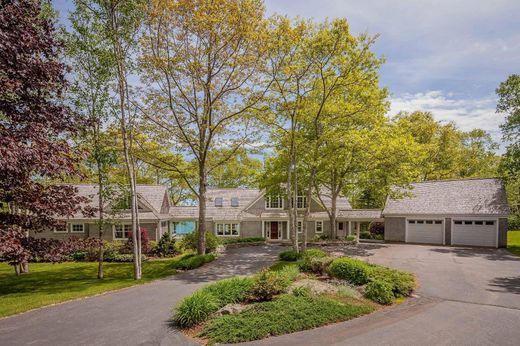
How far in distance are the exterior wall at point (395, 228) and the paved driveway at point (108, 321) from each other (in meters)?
22.6

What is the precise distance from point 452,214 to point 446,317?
844 inches

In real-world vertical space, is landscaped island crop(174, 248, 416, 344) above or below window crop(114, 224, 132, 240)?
above

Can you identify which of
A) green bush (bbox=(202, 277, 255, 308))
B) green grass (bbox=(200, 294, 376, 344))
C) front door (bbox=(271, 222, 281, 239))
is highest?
green bush (bbox=(202, 277, 255, 308))

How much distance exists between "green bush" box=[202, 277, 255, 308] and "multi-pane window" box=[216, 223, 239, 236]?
2365 cm

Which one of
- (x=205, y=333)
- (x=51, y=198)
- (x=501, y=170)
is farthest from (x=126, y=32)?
(x=501, y=170)

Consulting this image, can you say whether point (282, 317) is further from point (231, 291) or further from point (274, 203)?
point (274, 203)

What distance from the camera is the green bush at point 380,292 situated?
11.9 m

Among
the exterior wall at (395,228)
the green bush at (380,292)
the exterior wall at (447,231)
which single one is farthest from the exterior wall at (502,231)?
the green bush at (380,292)

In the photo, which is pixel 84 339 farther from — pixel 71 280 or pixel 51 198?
pixel 71 280

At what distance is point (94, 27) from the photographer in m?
16.6

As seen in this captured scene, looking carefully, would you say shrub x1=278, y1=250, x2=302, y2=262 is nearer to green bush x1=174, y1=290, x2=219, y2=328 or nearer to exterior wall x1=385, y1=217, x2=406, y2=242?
green bush x1=174, y1=290, x2=219, y2=328

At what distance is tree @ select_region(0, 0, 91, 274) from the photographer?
781 centimetres

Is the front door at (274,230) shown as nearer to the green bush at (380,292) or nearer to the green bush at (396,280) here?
the green bush at (396,280)

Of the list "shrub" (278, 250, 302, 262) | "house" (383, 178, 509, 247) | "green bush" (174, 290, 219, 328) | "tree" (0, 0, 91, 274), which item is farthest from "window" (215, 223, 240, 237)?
"tree" (0, 0, 91, 274)
